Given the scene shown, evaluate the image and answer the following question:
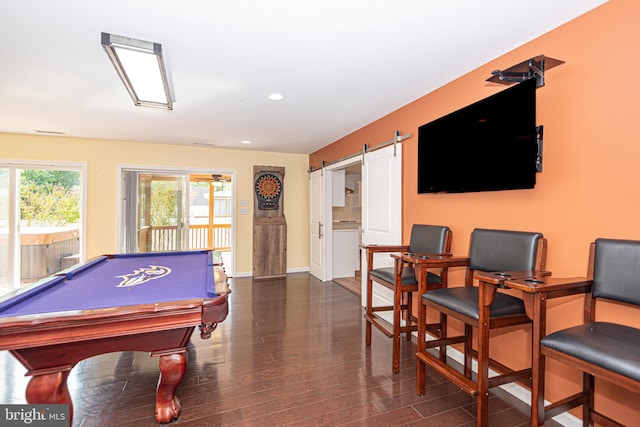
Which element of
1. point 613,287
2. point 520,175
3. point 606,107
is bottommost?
point 613,287

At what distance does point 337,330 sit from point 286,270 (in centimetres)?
275

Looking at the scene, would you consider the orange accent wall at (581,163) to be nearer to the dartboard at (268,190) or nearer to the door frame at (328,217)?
the door frame at (328,217)

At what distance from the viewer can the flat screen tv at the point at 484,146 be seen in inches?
73.6

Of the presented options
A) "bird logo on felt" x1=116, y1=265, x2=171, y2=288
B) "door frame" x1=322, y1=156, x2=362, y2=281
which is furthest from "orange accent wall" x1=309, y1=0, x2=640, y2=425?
"door frame" x1=322, y1=156, x2=362, y2=281

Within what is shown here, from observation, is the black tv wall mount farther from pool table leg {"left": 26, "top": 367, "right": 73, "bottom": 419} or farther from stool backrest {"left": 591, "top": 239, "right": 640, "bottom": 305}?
pool table leg {"left": 26, "top": 367, "right": 73, "bottom": 419}

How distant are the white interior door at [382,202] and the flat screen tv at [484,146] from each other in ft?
1.31

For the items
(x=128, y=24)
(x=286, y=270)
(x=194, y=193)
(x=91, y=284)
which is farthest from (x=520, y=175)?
(x=194, y=193)

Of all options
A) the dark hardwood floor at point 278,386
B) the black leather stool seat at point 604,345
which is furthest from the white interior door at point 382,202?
the black leather stool seat at point 604,345

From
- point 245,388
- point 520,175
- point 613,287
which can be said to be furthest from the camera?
point 245,388

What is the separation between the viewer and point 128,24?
5.79 ft

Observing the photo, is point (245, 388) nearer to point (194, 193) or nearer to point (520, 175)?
point (520, 175)

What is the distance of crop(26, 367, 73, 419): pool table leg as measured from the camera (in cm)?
141

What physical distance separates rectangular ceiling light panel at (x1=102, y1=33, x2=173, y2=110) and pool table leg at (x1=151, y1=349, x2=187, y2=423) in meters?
1.86

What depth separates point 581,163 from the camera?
66.4 inches
